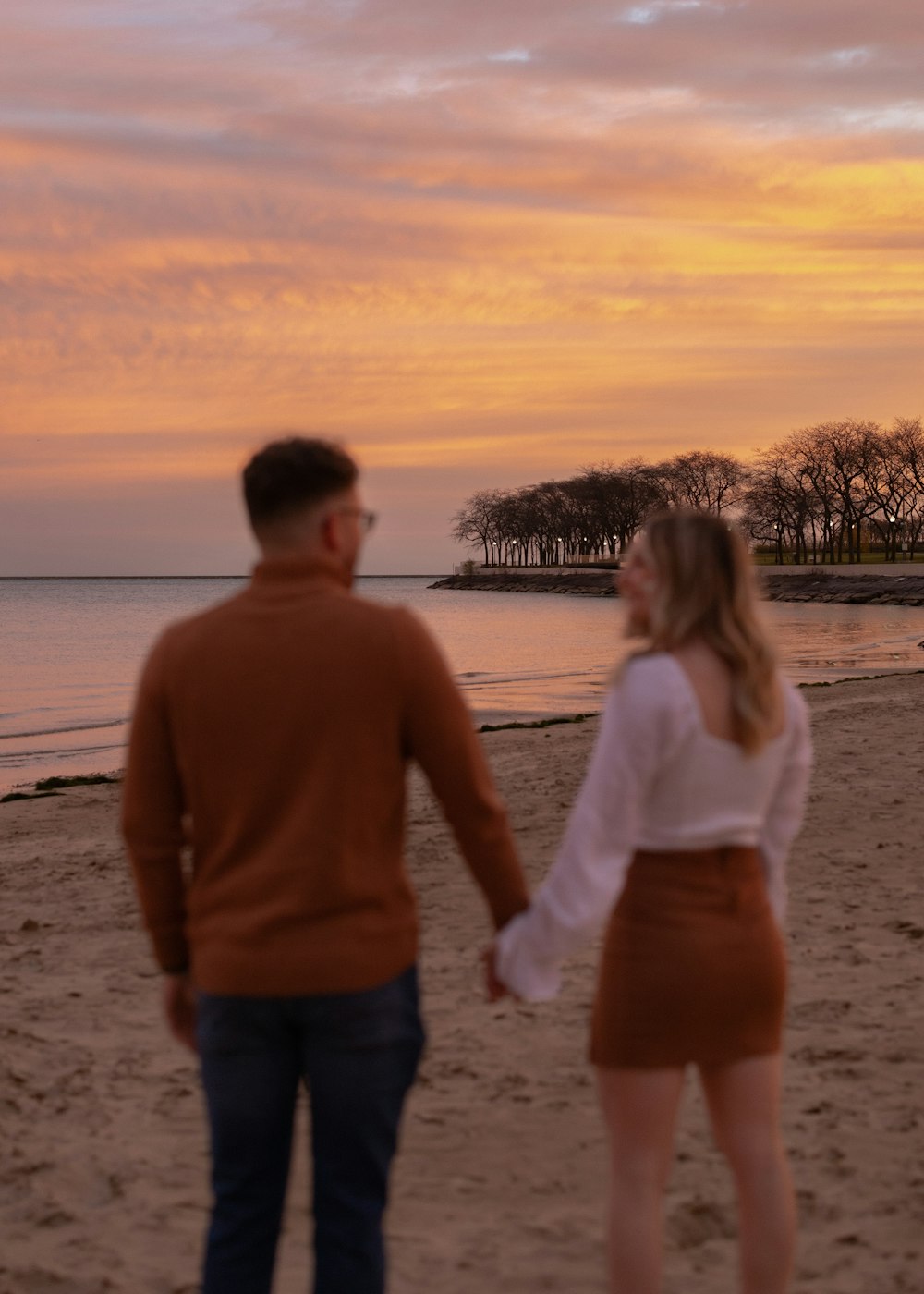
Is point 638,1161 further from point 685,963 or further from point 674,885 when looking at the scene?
point 674,885

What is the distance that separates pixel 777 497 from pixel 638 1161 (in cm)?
10141

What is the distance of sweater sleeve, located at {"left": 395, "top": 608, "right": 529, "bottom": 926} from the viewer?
2334 millimetres

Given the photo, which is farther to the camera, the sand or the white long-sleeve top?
the sand

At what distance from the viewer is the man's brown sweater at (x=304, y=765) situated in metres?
2.30

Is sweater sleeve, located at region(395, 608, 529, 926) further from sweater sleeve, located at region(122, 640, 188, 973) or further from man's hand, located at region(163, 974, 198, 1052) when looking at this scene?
man's hand, located at region(163, 974, 198, 1052)

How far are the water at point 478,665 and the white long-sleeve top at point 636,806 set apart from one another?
322 inches

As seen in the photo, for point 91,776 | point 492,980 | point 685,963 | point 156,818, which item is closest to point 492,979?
point 492,980

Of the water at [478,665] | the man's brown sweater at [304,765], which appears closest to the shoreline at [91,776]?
the water at [478,665]

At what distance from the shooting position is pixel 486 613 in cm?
7962

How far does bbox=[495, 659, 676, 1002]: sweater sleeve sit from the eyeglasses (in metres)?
0.58

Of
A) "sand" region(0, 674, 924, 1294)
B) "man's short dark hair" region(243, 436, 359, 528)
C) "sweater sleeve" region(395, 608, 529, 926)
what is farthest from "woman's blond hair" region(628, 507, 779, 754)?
"sand" region(0, 674, 924, 1294)

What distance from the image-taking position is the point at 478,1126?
15.1ft

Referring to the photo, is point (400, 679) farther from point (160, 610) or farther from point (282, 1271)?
point (160, 610)

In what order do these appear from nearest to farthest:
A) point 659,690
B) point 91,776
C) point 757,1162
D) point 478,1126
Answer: point 659,690 < point 757,1162 < point 478,1126 < point 91,776
